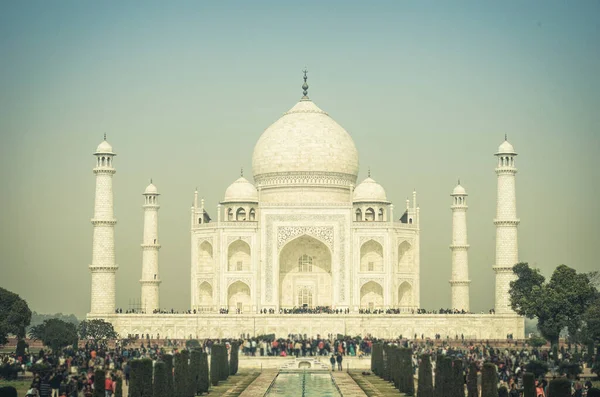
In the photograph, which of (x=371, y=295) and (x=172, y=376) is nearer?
(x=172, y=376)

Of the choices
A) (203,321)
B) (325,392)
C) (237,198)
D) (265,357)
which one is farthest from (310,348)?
(237,198)

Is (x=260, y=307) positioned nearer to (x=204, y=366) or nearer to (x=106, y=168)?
(x=106, y=168)

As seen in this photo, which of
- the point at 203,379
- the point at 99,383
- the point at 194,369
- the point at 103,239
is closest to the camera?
the point at 99,383

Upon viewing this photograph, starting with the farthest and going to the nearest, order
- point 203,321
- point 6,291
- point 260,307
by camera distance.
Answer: point 260,307, point 203,321, point 6,291

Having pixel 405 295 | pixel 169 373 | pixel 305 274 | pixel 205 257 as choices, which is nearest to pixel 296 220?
pixel 305 274

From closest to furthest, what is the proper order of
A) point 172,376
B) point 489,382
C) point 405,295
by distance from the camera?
1. point 489,382
2. point 172,376
3. point 405,295

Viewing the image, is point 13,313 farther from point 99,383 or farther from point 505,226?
point 505,226
